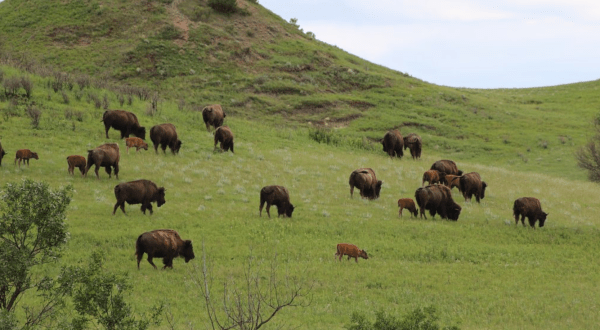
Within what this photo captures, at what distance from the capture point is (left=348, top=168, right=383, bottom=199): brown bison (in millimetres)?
25156

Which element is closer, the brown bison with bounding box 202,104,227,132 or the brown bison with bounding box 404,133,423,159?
the brown bison with bounding box 202,104,227,132

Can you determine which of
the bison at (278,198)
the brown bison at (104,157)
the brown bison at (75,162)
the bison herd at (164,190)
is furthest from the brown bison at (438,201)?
the brown bison at (75,162)

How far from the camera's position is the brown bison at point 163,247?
14750mm

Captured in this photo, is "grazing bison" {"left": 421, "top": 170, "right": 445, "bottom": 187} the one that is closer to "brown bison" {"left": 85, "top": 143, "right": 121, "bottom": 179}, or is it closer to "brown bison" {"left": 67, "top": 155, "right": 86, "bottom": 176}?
"brown bison" {"left": 85, "top": 143, "right": 121, "bottom": 179}

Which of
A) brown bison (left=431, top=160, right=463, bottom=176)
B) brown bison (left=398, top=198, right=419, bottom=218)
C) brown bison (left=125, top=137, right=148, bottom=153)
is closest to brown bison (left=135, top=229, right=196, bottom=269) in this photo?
brown bison (left=398, top=198, right=419, bottom=218)

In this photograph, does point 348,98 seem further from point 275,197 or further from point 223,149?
point 275,197

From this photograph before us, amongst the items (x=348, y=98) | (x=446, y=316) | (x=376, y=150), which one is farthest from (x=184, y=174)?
(x=348, y=98)

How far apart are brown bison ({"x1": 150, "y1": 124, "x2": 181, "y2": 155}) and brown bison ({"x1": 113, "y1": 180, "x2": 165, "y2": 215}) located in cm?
972

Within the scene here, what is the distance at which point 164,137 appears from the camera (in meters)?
29.4

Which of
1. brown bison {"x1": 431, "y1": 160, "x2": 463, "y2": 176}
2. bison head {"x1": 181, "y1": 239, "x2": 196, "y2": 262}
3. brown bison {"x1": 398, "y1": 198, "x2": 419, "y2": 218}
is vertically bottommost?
bison head {"x1": 181, "y1": 239, "x2": 196, "y2": 262}

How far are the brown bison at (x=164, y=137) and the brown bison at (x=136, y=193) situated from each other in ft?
31.9

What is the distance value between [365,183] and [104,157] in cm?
1128

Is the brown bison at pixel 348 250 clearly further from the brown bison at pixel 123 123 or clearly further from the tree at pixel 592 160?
the tree at pixel 592 160

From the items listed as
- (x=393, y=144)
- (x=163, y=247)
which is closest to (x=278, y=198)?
(x=163, y=247)
